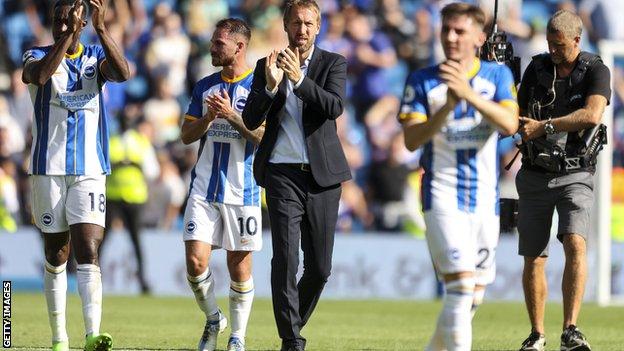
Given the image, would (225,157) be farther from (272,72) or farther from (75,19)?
(75,19)

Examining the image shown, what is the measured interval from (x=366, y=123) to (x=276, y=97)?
1113cm

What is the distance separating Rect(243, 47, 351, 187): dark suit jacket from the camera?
8.46m

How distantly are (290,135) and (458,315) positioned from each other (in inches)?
86.8

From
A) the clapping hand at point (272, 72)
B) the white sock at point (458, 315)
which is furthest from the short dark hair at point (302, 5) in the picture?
the white sock at point (458, 315)

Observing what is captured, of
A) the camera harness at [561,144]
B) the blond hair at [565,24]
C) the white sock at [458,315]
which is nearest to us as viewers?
the white sock at [458,315]

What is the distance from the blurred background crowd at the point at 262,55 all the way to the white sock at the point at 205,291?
30.2ft

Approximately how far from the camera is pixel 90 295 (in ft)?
27.6

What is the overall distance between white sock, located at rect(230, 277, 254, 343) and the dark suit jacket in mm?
907

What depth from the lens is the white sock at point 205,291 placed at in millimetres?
9133

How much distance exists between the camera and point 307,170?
339 inches

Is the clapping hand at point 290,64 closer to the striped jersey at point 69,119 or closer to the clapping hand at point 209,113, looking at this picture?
the clapping hand at point 209,113

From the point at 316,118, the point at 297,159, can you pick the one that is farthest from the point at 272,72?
the point at 297,159

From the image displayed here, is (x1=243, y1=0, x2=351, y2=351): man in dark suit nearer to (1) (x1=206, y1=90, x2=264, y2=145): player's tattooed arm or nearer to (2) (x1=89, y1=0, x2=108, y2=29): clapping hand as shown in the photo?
(1) (x1=206, y1=90, x2=264, y2=145): player's tattooed arm

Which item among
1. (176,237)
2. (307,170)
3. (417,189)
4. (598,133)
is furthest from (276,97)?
(417,189)
